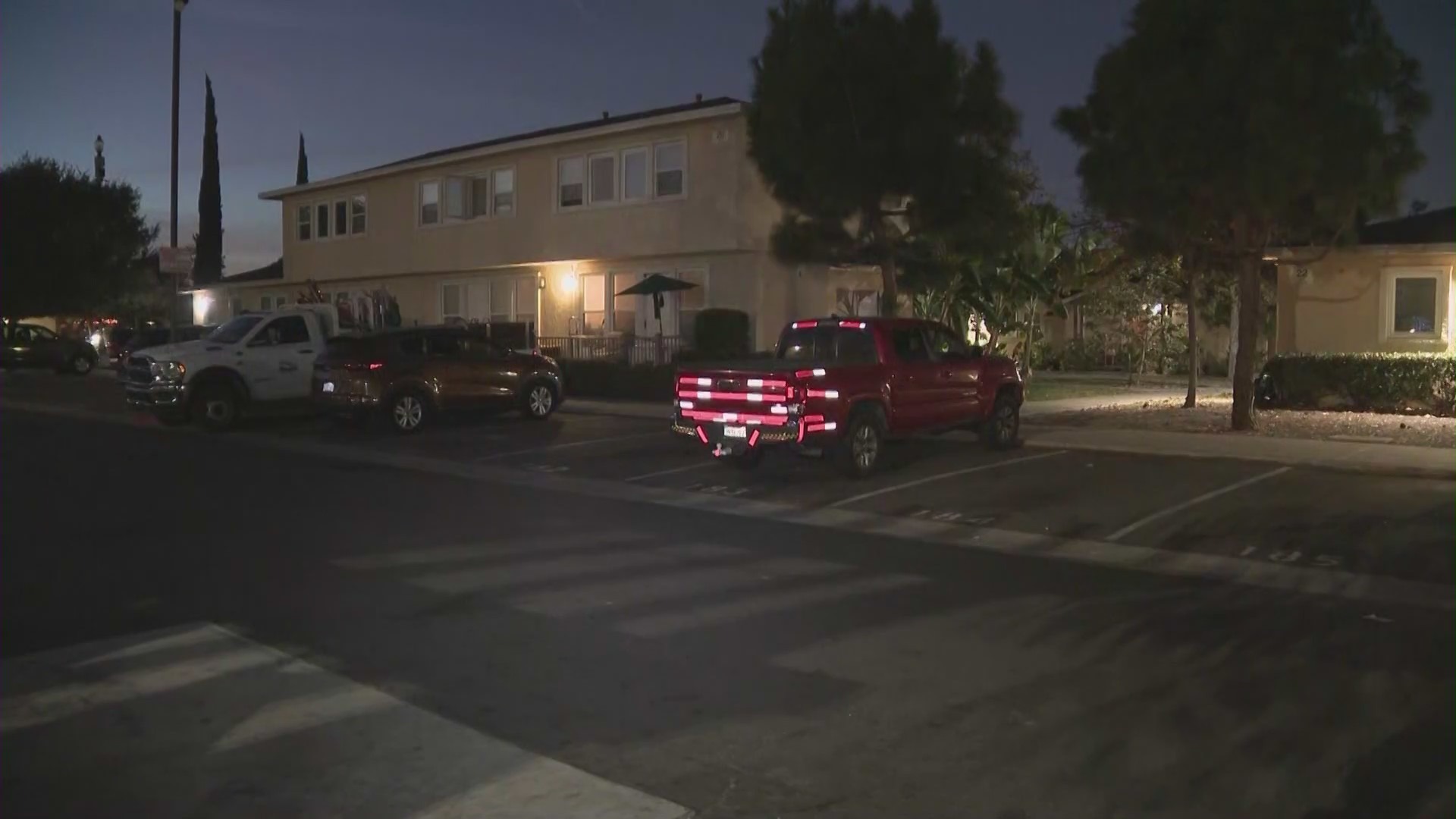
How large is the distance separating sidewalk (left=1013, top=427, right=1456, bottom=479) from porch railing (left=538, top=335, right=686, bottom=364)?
11.2 m

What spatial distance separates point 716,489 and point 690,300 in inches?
593

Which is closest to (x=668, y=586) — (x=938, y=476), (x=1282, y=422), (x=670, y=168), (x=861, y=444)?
(x=861, y=444)

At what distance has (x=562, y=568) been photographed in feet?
34.8

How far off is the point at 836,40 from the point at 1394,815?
18.8 metres

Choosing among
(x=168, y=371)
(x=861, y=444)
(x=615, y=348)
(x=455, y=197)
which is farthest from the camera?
(x=455, y=197)

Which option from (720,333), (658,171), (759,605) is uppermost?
(658,171)

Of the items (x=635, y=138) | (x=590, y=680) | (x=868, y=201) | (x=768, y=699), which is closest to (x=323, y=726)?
(x=590, y=680)

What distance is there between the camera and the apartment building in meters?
28.6

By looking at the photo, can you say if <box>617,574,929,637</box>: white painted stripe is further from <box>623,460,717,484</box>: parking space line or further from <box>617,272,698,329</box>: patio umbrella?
<box>617,272,698,329</box>: patio umbrella

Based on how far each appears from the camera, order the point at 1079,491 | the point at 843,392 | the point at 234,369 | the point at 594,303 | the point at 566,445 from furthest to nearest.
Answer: the point at 594,303 → the point at 234,369 → the point at 566,445 → the point at 843,392 → the point at 1079,491

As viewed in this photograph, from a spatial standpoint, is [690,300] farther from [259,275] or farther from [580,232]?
[259,275]

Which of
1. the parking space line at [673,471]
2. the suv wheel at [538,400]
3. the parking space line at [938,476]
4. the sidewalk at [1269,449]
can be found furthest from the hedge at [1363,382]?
the suv wheel at [538,400]

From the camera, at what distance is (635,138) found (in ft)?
98.8

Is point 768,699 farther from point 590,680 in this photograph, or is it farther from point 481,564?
point 481,564
